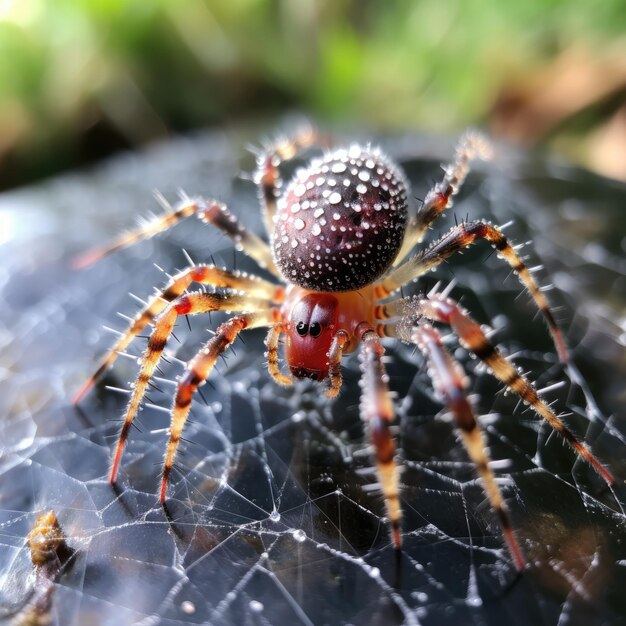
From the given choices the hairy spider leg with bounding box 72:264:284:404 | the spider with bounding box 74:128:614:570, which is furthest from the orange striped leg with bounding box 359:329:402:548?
the hairy spider leg with bounding box 72:264:284:404

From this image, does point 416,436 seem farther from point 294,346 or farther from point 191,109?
point 191,109

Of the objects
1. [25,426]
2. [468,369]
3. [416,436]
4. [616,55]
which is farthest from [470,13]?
[25,426]

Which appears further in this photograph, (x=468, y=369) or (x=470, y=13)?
(x=470, y=13)

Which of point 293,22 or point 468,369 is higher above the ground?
point 293,22

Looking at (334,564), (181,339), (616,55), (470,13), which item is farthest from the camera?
(470,13)

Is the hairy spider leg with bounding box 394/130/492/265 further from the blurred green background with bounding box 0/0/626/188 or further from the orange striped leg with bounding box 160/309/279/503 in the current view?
the blurred green background with bounding box 0/0/626/188

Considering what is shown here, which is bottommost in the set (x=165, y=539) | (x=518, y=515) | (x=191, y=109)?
(x=518, y=515)

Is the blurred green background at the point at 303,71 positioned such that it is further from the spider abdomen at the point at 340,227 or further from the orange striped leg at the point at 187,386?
the orange striped leg at the point at 187,386

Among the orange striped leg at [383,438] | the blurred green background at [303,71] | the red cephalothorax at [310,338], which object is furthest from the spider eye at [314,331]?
the blurred green background at [303,71]
